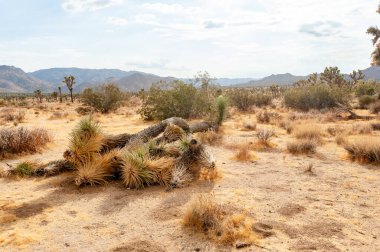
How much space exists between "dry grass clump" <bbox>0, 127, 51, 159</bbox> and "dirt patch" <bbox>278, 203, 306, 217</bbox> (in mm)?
8420

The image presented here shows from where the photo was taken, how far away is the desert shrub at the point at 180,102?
869 inches

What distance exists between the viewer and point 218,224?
18.5 feet

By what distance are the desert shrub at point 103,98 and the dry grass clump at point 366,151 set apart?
2257 centimetres

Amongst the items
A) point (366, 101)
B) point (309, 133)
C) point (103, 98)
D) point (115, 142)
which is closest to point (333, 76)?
point (366, 101)

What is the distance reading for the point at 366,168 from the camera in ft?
32.3

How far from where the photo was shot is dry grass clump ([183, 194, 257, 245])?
5359 mm

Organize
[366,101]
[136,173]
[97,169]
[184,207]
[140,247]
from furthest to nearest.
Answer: [366,101], [97,169], [136,173], [184,207], [140,247]

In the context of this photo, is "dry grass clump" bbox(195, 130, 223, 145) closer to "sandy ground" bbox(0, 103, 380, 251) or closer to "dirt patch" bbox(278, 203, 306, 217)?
"sandy ground" bbox(0, 103, 380, 251)

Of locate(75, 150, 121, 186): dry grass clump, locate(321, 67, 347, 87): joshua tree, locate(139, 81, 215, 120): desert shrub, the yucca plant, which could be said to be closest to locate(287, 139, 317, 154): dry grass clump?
the yucca plant

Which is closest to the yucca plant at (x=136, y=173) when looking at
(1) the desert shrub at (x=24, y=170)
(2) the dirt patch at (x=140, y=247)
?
(1) the desert shrub at (x=24, y=170)

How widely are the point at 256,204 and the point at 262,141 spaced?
6.54 m

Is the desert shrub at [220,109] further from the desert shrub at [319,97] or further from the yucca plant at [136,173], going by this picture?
the desert shrub at [319,97]

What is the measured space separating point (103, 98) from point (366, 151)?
23379 mm

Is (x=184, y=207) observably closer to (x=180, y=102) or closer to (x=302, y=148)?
(x=302, y=148)
